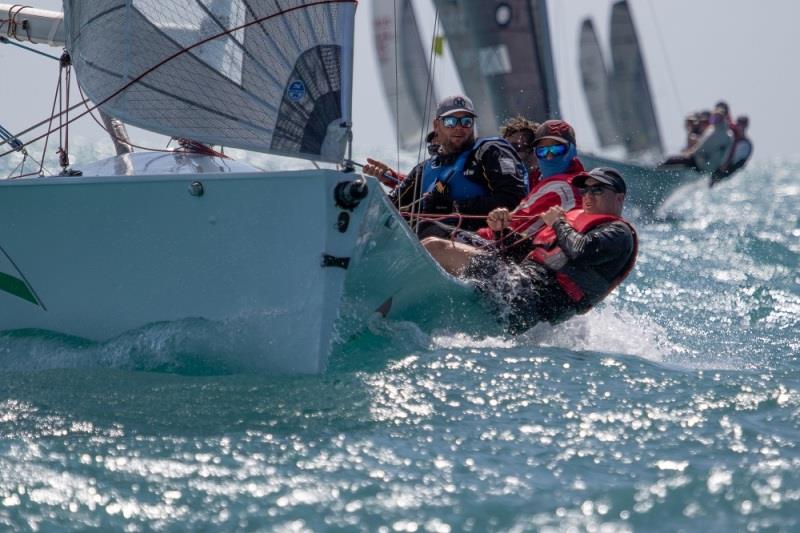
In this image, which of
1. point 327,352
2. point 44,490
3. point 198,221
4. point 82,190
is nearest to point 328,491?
point 44,490

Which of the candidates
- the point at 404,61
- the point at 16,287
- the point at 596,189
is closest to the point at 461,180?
the point at 596,189

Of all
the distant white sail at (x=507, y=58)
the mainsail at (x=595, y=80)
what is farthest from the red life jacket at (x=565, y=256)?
the mainsail at (x=595, y=80)

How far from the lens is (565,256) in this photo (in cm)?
500

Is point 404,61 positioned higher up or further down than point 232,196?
higher up

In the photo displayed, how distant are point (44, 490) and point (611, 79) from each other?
2152cm

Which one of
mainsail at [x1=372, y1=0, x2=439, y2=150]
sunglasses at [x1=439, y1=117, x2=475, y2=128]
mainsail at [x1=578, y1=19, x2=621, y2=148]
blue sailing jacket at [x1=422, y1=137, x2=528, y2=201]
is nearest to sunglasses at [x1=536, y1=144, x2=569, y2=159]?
blue sailing jacket at [x1=422, y1=137, x2=528, y2=201]

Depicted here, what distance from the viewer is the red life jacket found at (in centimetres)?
500

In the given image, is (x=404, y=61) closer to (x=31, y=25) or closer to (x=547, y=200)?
(x=31, y=25)

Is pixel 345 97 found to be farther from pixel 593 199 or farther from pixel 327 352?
pixel 593 199

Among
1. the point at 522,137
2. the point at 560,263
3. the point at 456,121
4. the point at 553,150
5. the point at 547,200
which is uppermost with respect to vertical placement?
the point at 456,121

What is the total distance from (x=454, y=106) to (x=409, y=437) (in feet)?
8.32

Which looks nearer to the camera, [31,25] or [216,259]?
[216,259]

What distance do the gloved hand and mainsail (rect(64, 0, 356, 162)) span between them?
5.84 ft

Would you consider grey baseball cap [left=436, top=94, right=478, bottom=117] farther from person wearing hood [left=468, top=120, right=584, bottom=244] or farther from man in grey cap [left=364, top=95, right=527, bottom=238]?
person wearing hood [left=468, top=120, right=584, bottom=244]
